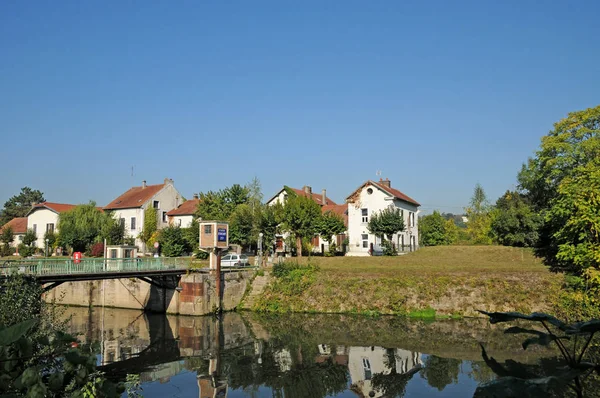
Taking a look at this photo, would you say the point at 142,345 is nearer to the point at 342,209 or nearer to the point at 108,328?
the point at 108,328

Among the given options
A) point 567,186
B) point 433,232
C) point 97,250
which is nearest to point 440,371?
point 567,186

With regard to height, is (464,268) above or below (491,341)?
above

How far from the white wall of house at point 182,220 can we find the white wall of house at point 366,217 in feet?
72.7

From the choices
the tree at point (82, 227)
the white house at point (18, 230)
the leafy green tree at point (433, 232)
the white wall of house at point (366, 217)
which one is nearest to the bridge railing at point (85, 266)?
the white wall of house at point (366, 217)

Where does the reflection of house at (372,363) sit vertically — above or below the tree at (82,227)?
below

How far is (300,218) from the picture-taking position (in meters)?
46.9

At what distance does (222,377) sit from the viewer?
20188mm

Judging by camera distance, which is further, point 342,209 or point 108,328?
point 342,209

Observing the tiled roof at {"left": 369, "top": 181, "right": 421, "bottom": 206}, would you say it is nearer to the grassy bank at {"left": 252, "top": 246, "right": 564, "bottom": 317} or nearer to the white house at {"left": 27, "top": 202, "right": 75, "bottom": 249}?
the grassy bank at {"left": 252, "top": 246, "right": 564, "bottom": 317}

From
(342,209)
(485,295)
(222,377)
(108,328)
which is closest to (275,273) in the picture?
(108,328)

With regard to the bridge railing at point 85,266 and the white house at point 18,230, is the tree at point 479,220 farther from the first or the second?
the white house at point 18,230

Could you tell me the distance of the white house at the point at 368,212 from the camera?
5194 cm

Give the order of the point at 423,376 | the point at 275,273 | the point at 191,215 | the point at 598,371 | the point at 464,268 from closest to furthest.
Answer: the point at 598,371 → the point at 423,376 → the point at 464,268 → the point at 275,273 → the point at 191,215

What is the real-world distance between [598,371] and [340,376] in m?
18.5
